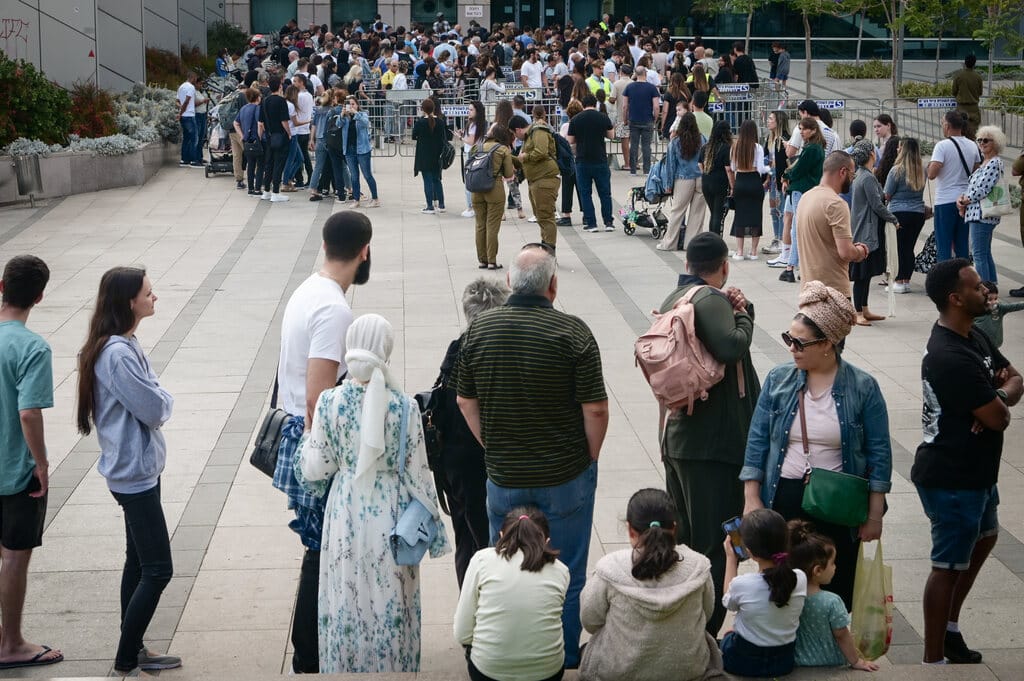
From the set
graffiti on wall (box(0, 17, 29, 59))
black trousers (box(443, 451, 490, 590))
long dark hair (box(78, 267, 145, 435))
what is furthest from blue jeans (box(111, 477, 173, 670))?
graffiti on wall (box(0, 17, 29, 59))

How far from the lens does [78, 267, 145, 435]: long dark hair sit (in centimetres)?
546

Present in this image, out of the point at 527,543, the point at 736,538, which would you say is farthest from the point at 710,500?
the point at 527,543

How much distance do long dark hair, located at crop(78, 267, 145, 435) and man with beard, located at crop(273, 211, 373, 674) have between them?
26.2 inches

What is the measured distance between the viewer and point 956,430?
5.40 meters

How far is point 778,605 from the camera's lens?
15.5ft

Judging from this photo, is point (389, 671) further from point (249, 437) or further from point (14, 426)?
point (249, 437)

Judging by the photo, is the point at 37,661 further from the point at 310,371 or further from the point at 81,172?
the point at 81,172

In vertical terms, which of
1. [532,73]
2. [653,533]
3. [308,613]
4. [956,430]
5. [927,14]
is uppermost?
[927,14]

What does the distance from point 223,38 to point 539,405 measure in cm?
3960

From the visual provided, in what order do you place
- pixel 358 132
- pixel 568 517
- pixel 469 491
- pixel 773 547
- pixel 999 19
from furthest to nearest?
pixel 358 132 < pixel 999 19 < pixel 469 491 < pixel 568 517 < pixel 773 547

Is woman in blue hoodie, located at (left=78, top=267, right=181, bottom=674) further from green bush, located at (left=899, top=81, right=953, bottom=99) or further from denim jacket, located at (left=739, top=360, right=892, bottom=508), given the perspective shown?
green bush, located at (left=899, top=81, right=953, bottom=99)

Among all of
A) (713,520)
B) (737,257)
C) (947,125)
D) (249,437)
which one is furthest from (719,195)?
(713,520)

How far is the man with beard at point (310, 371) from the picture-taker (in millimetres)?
5434

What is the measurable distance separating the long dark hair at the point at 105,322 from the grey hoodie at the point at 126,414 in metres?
0.03
